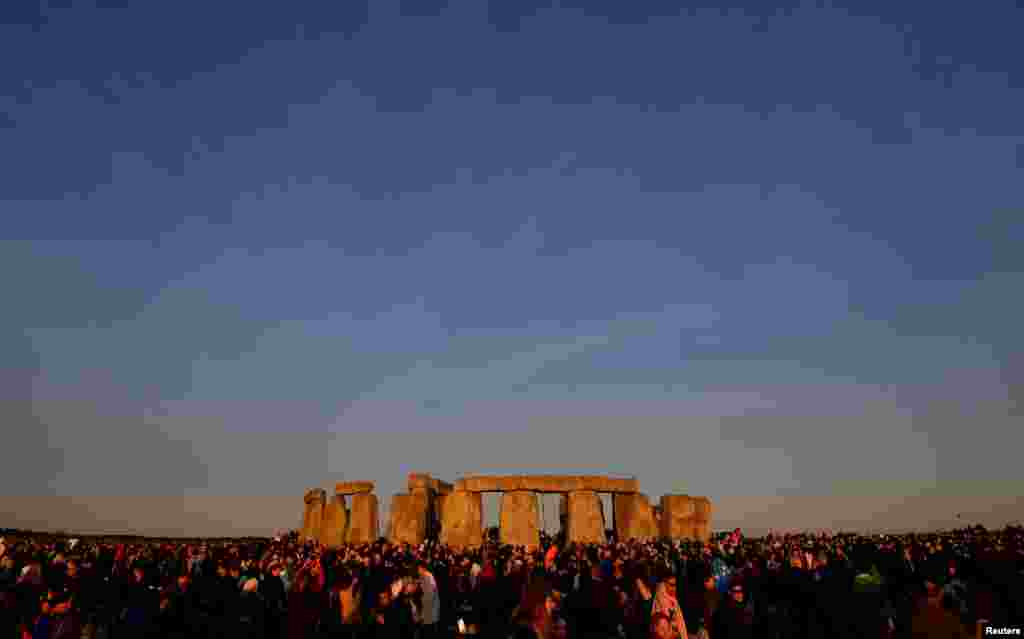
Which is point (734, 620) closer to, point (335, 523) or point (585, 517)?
point (585, 517)

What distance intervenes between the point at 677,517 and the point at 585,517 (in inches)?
162

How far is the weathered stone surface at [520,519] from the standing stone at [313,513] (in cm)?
999

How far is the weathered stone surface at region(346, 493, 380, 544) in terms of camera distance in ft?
90.5

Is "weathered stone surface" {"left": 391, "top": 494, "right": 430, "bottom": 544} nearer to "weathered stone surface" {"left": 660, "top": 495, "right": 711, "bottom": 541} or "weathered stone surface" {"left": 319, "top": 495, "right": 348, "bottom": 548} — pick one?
"weathered stone surface" {"left": 319, "top": 495, "right": 348, "bottom": 548}

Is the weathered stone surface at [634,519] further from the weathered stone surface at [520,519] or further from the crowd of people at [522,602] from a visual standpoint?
the crowd of people at [522,602]

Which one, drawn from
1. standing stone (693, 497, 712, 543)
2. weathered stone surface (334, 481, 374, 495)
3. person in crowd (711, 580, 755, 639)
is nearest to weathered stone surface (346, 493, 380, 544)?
weathered stone surface (334, 481, 374, 495)

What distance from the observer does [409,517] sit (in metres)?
26.3

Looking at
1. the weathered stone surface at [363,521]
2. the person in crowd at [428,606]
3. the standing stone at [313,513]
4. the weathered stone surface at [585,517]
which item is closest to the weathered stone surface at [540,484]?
the weathered stone surface at [585,517]

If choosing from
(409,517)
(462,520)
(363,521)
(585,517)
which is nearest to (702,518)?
(585,517)

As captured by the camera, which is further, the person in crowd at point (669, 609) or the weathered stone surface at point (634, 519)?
the weathered stone surface at point (634, 519)

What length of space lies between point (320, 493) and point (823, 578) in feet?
81.3

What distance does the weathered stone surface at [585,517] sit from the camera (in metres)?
24.7

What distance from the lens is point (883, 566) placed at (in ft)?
46.7

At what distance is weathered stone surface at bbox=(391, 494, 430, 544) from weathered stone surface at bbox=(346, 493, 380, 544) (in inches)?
65.8
